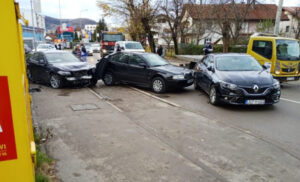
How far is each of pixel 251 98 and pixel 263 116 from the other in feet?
2.03

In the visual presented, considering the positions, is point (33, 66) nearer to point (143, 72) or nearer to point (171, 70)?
point (143, 72)

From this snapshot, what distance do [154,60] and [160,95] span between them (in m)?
1.84

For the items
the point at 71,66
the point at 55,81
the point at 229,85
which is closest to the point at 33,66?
the point at 55,81

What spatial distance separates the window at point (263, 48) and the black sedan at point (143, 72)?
3906 millimetres

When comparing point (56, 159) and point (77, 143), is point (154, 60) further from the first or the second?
point (56, 159)

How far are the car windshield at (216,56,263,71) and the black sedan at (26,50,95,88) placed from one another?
18.2 feet

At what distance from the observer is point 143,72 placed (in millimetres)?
10305

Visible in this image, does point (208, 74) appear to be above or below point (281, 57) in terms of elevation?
below

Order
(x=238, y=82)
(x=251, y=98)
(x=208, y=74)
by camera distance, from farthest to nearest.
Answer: (x=208, y=74)
(x=238, y=82)
(x=251, y=98)

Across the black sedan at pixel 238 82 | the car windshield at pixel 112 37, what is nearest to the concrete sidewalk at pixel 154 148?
the black sedan at pixel 238 82

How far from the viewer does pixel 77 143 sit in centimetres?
500

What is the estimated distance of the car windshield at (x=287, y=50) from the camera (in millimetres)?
11125

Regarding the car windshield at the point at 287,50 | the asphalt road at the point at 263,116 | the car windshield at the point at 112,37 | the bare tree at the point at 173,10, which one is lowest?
the asphalt road at the point at 263,116

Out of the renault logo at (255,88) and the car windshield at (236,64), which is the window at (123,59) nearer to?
the car windshield at (236,64)
